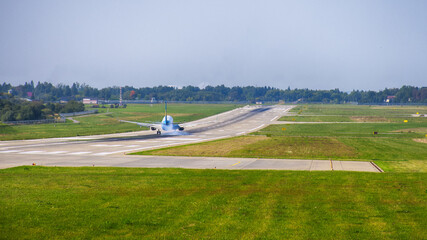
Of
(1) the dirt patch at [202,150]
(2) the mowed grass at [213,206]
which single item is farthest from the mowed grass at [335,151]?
(2) the mowed grass at [213,206]

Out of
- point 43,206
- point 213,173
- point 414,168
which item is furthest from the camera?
point 414,168

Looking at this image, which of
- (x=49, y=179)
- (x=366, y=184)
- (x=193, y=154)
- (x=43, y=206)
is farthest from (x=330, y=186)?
(x=193, y=154)

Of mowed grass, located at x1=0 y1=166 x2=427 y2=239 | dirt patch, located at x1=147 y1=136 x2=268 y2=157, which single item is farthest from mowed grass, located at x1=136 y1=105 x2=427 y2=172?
mowed grass, located at x1=0 y1=166 x2=427 y2=239

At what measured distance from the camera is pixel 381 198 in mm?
20000

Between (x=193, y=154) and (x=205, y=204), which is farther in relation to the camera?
(x=193, y=154)

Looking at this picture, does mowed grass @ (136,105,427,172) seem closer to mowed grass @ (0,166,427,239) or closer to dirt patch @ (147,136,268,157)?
dirt patch @ (147,136,268,157)

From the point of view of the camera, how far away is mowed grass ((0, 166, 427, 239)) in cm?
1466

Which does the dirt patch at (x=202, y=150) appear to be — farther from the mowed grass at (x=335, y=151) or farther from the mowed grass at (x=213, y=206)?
the mowed grass at (x=213, y=206)

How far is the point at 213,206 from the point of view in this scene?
18266mm

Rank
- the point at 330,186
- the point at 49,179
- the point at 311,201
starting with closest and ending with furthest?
the point at 311,201
the point at 330,186
the point at 49,179

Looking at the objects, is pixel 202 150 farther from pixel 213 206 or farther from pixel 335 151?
pixel 213 206

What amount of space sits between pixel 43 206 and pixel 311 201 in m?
13.8

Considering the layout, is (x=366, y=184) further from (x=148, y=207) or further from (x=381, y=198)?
(x=148, y=207)

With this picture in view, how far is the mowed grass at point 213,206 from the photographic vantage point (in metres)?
14.7
